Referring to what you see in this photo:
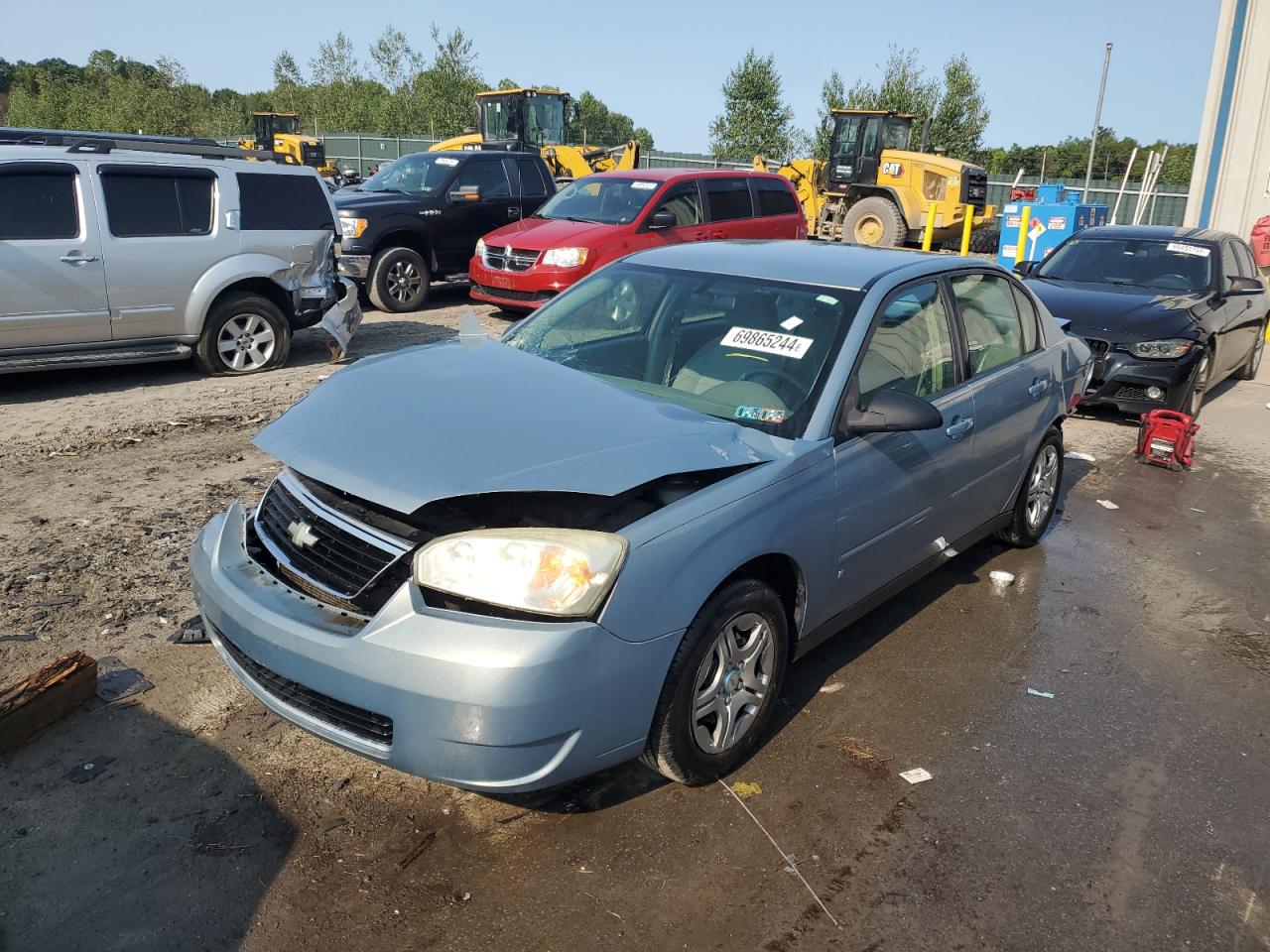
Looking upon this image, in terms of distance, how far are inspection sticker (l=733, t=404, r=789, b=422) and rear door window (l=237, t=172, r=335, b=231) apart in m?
6.73

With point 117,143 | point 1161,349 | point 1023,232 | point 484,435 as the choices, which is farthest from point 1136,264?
point 117,143

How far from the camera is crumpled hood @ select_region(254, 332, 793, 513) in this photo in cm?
278

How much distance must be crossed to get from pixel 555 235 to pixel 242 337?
400 centimetres

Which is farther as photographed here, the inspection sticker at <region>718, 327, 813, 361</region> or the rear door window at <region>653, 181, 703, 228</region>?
the rear door window at <region>653, 181, 703, 228</region>

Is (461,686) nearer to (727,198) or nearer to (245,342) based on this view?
(245,342)

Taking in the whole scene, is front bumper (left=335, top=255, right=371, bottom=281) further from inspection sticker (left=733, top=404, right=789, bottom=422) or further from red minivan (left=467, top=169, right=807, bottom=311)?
inspection sticker (left=733, top=404, right=789, bottom=422)

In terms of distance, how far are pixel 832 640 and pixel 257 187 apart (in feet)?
23.5

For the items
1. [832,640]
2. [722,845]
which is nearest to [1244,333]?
[832,640]

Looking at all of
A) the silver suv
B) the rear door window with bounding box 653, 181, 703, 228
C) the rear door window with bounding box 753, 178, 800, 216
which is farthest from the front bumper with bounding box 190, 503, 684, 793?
the rear door window with bounding box 753, 178, 800, 216

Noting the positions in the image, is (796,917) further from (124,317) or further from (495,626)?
(124,317)

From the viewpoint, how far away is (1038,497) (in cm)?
558

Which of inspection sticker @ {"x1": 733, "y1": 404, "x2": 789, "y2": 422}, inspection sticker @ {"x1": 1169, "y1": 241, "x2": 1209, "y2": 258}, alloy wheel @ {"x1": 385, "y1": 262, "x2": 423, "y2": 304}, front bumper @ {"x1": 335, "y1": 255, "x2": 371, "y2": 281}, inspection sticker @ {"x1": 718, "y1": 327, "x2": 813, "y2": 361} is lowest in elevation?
alloy wheel @ {"x1": 385, "y1": 262, "x2": 423, "y2": 304}

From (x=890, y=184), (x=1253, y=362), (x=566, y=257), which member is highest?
(x=890, y=184)

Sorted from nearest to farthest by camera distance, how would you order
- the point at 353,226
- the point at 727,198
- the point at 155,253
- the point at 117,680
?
the point at 117,680, the point at 155,253, the point at 353,226, the point at 727,198
